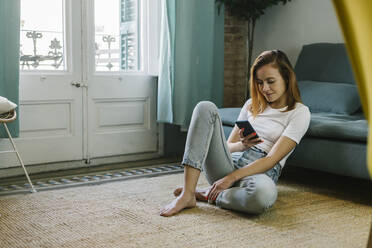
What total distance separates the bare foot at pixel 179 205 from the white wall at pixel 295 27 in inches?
82.9

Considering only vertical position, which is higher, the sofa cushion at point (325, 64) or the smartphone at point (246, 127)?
the sofa cushion at point (325, 64)

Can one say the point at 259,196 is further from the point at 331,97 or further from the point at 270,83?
the point at 331,97

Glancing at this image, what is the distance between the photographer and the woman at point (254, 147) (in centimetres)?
220

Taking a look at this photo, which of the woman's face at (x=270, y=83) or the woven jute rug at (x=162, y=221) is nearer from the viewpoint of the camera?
the woven jute rug at (x=162, y=221)

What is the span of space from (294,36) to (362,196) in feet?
5.88

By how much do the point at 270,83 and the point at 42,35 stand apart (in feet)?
5.74

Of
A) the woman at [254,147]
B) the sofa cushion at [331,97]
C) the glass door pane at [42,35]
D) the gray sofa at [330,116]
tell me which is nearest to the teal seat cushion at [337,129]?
the gray sofa at [330,116]

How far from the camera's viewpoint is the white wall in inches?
151

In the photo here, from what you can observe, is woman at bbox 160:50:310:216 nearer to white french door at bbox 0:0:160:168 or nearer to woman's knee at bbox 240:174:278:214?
woman's knee at bbox 240:174:278:214

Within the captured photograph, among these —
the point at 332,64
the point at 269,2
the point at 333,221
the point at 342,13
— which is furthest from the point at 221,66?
the point at 342,13

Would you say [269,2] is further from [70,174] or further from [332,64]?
[70,174]

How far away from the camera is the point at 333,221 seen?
218 centimetres

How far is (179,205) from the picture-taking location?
2238 millimetres

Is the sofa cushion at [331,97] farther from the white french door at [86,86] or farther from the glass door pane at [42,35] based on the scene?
the glass door pane at [42,35]
